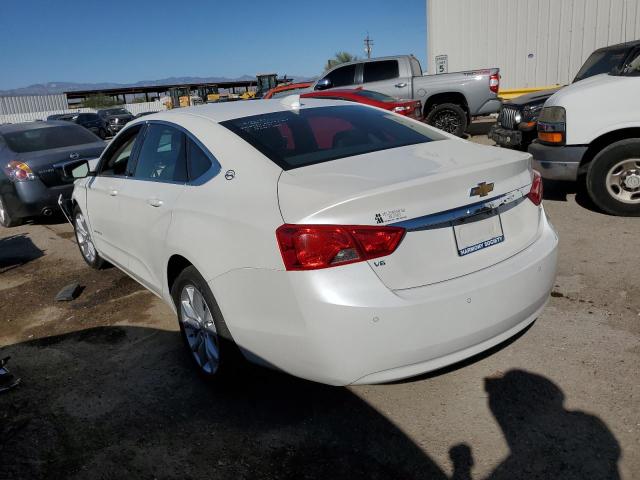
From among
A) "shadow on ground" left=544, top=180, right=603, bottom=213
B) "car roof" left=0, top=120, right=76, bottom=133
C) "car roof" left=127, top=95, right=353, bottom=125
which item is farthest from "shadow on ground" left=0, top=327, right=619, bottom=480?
"car roof" left=0, top=120, right=76, bottom=133

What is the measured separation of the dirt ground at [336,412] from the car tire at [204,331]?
13 centimetres

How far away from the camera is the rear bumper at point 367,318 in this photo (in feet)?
7.25

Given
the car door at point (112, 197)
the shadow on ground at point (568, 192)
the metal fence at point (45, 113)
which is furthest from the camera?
the metal fence at point (45, 113)

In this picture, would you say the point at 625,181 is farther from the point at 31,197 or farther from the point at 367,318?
the point at 31,197

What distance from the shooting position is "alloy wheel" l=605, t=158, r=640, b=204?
558 cm

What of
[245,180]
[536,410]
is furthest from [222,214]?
[536,410]

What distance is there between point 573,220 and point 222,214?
453cm

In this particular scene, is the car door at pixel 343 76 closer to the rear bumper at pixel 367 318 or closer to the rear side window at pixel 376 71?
the rear side window at pixel 376 71

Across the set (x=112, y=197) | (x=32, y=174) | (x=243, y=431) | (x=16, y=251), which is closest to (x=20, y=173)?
(x=32, y=174)

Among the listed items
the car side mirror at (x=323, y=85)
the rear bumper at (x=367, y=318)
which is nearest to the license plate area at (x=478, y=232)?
the rear bumper at (x=367, y=318)

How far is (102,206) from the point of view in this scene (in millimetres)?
4379

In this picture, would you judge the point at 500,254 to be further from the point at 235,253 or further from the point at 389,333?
the point at 235,253

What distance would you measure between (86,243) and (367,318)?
424cm

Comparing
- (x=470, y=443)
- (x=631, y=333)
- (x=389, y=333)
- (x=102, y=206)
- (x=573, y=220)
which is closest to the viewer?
(x=389, y=333)
